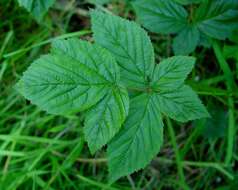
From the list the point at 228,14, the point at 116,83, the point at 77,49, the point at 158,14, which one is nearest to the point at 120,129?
the point at 116,83

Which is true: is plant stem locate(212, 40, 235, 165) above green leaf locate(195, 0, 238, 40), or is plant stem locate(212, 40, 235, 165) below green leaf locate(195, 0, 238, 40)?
below

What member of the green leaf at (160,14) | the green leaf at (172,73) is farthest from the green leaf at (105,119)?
the green leaf at (160,14)

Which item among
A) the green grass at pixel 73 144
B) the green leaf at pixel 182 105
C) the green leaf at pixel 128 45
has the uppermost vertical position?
the green leaf at pixel 128 45

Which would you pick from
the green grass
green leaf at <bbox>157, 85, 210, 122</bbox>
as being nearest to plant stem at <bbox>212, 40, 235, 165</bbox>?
the green grass

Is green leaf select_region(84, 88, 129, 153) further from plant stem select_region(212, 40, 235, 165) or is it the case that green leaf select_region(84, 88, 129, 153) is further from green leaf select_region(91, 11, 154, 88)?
plant stem select_region(212, 40, 235, 165)

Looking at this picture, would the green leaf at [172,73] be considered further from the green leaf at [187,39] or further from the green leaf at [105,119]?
the green leaf at [187,39]
